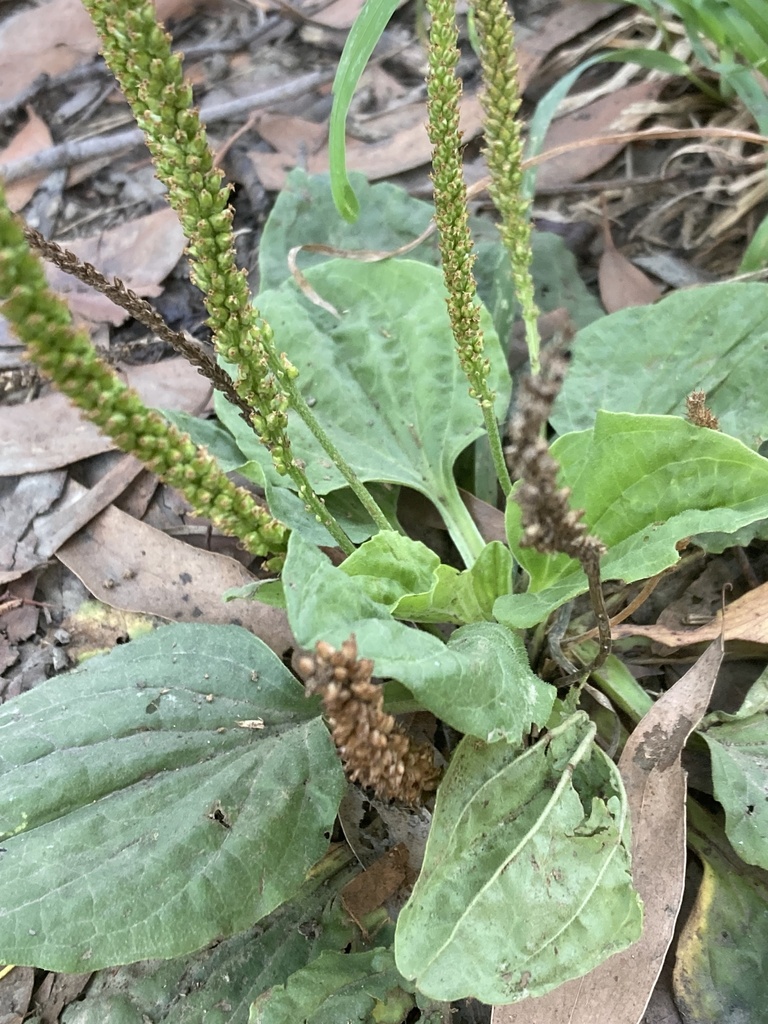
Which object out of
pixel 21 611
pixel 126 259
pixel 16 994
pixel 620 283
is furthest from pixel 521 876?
pixel 126 259

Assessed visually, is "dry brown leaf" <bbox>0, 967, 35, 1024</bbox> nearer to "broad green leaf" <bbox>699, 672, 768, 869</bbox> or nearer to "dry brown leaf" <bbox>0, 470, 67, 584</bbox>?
"dry brown leaf" <bbox>0, 470, 67, 584</bbox>

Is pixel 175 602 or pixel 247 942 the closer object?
pixel 247 942

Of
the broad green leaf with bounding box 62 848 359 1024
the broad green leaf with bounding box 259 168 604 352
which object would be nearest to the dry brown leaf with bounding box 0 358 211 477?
the broad green leaf with bounding box 259 168 604 352

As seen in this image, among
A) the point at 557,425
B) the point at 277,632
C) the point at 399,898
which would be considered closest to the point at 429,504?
the point at 557,425

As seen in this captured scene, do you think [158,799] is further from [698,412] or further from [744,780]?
[698,412]

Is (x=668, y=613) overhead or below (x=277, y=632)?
below

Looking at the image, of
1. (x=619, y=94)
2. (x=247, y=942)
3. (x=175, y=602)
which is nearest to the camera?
(x=247, y=942)

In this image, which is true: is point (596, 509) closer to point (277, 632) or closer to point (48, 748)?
point (277, 632)
